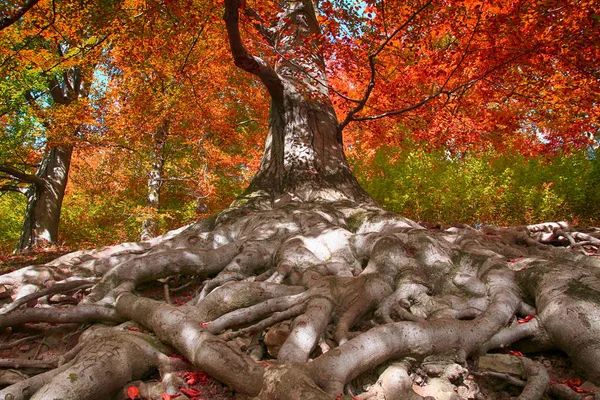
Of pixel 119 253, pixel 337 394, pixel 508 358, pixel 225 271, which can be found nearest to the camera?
pixel 337 394

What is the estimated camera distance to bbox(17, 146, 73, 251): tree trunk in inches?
454

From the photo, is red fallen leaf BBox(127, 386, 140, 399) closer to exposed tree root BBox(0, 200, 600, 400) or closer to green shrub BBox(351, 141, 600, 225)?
exposed tree root BBox(0, 200, 600, 400)

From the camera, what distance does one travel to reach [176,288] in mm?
4242

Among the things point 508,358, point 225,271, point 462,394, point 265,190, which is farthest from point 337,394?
point 265,190

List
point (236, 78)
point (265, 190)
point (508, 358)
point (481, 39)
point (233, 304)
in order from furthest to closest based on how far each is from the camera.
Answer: point (236, 78), point (481, 39), point (265, 190), point (233, 304), point (508, 358)

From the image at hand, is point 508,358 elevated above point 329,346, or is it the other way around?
point 329,346

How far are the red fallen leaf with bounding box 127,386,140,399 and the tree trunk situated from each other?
1094 centimetres

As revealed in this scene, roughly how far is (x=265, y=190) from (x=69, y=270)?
3.10 m

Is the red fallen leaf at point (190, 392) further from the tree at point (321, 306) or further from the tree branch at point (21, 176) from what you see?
the tree branch at point (21, 176)

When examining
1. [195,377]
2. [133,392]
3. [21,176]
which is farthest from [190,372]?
[21,176]

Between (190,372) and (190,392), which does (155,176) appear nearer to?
(190,372)

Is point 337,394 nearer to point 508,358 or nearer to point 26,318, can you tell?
point 508,358

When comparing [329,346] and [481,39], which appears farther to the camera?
[481,39]

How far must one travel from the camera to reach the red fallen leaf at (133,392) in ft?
7.49
